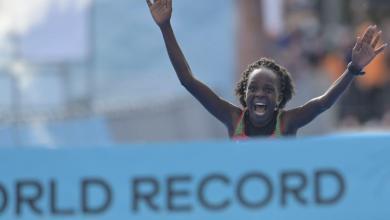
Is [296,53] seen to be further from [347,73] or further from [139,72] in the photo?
[347,73]

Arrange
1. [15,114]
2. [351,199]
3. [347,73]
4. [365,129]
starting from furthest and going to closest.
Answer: [365,129]
[15,114]
[347,73]
[351,199]

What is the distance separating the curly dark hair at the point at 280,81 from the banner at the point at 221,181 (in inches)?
30.1

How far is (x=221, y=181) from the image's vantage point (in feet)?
17.0

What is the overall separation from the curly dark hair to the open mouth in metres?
0.21

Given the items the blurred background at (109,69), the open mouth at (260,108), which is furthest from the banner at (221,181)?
the blurred background at (109,69)

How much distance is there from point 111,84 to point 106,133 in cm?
50

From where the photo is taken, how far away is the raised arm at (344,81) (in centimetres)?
576

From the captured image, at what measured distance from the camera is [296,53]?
1406cm

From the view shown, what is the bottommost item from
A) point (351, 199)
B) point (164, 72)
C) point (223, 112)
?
point (351, 199)

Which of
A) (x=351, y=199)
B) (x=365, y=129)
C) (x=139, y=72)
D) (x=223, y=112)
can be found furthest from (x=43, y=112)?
(x=351, y=199)

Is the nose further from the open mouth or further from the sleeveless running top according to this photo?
the sleeveless running top

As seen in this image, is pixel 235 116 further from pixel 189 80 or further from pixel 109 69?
pixel 109 69

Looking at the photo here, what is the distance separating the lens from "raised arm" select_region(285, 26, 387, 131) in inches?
227

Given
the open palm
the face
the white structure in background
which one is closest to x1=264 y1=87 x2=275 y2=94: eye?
the face
